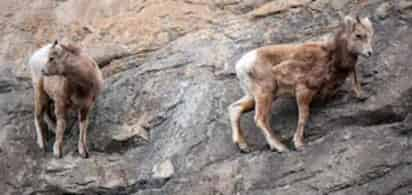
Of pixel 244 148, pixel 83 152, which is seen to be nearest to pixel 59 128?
pixel 83 152

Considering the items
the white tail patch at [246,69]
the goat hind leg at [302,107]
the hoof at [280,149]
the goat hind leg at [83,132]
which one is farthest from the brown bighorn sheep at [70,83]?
the goat hind leg at [302,107]

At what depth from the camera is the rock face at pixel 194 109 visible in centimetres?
1177

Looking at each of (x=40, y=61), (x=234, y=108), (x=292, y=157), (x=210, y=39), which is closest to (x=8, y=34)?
(x=40, y=61)

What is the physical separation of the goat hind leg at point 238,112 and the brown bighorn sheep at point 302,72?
0.02 metres

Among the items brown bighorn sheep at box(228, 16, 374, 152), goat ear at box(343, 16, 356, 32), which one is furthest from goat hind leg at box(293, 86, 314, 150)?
goat ear at box(343, 16, 356, 32)

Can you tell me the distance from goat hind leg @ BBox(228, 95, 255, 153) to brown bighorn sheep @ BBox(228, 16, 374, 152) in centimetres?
2

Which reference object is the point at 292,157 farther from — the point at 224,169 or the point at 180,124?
the point at 180,124

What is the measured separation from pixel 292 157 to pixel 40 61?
14.5 feet

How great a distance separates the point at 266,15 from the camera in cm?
1485

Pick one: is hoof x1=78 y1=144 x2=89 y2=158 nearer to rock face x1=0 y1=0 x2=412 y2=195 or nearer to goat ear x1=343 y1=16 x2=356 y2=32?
rock face x1=0 y1=0 x2=412 y2=195

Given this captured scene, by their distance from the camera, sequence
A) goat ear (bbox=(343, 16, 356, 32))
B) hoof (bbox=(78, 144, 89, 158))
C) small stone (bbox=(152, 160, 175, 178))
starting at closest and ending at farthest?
goat ear (bbox=(343, 16, 356, 32)) → small stone (bbox=(152, 160, 175, 178)) → hoof (bbox=(78, 144, 89, 158))

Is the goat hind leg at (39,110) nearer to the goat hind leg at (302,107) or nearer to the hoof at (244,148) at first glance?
the hoof at (244,148)

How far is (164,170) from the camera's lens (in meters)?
12.8

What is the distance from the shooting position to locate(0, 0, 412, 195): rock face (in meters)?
11.8
